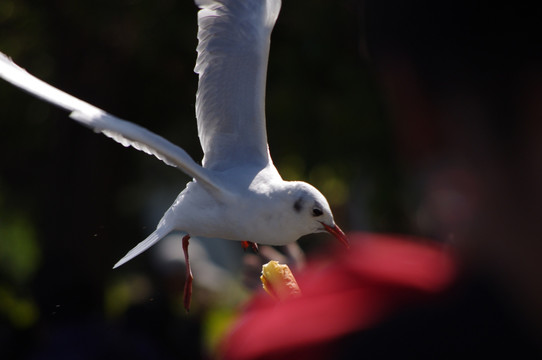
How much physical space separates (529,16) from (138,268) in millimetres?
11382

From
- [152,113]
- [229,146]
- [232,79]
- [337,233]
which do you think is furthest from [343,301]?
[152,113]

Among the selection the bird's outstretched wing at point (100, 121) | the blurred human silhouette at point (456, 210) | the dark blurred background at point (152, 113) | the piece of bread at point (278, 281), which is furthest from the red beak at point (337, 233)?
the blurred human silhouette at point (456, 210)

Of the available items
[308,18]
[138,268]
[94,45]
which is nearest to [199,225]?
[308,18]

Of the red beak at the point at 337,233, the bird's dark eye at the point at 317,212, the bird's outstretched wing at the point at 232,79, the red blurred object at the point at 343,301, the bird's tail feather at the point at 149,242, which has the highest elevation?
the red blurred object at the point at 343,301

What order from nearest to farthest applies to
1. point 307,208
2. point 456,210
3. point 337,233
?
point 456,210 → point 307,208 → point 337,233

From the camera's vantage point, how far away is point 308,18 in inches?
305

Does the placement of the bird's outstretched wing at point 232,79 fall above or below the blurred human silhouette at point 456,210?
below

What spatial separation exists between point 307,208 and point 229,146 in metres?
0.67

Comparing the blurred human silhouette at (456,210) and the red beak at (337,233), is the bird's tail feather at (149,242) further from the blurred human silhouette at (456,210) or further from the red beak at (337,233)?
the blurred human silhouette at (456,210)

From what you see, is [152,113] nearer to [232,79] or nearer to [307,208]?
[232,79]

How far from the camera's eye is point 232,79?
4051 mm

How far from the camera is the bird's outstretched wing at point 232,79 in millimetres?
3932

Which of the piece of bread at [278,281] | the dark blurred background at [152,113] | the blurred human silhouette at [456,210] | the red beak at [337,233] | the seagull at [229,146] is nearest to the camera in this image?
the blurred human silhouette at [456,210]

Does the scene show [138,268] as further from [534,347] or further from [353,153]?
[534,347]
